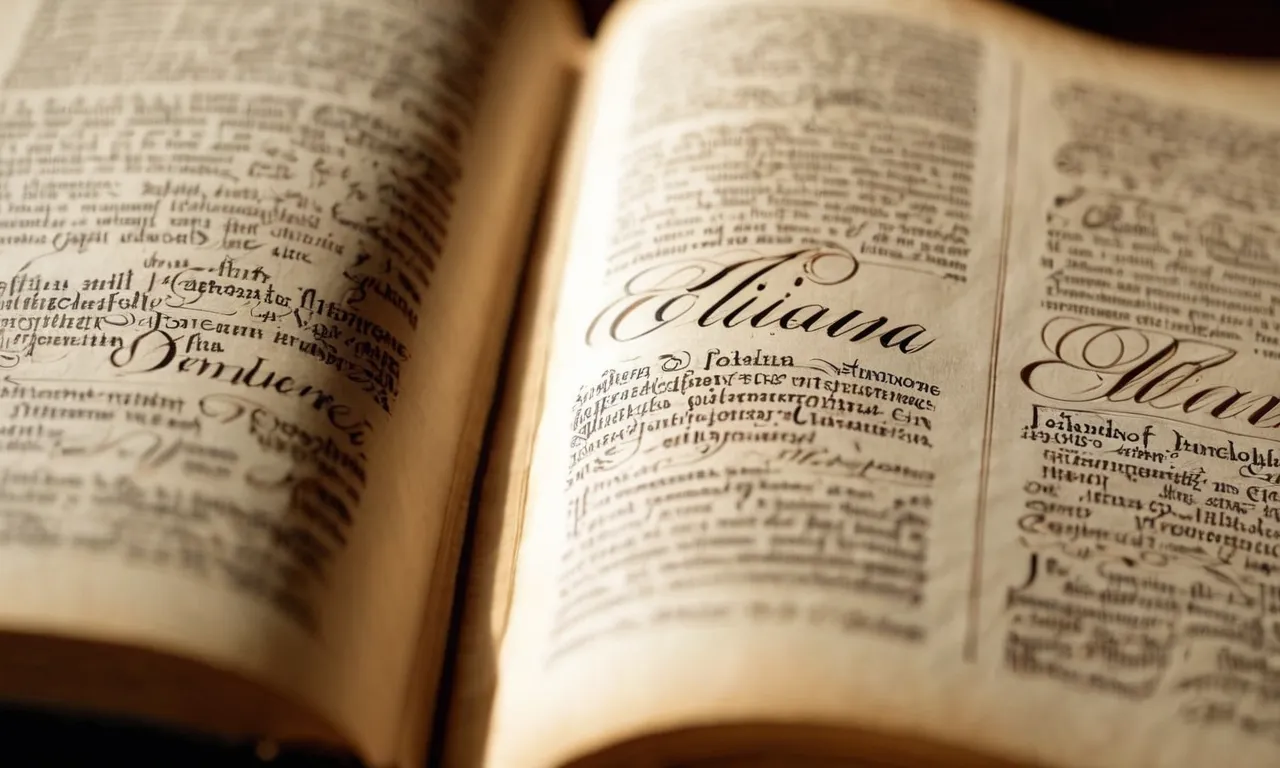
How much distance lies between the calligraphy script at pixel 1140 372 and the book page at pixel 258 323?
1.03ft

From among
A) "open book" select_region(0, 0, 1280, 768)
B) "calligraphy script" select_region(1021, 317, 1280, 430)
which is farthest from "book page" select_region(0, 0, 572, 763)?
"calligraphy script" select_region(1021, 317, 1280, 430)

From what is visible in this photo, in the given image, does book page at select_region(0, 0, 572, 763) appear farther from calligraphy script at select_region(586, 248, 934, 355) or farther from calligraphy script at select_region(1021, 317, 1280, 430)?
calligraphy script at select_region(1021, 317, 1280, 430)

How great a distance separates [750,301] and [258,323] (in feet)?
0.84

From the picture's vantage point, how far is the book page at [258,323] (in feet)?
1.58

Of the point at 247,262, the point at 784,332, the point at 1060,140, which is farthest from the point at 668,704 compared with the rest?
the point at 1060,140

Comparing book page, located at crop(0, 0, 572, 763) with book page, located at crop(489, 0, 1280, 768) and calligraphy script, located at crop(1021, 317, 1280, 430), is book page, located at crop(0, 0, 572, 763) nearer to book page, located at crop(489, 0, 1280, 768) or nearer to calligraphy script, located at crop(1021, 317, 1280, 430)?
book page, located at crop(489, 0, 1280, 768)

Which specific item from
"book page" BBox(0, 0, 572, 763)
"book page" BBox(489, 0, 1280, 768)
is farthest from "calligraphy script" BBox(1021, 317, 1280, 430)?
"book page" BBox(0, 0, 572, 763)

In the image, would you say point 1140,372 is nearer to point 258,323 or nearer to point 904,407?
point 904,407

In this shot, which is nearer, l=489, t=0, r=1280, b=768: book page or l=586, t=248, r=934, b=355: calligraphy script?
l=489, t=0, r=1280, b=768: book page

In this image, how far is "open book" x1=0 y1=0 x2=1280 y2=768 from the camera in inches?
18.6

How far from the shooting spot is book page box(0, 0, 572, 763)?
1.58 feet

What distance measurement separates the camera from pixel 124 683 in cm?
51

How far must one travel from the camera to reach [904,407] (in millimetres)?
540

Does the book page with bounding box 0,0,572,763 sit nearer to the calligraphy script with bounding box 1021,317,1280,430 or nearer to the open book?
the open book
